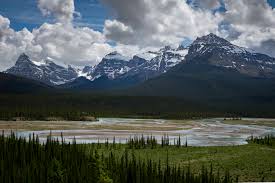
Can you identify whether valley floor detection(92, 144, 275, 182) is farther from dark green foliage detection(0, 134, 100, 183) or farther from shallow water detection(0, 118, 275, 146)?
shallow water detection(0, 118, 275, 146)

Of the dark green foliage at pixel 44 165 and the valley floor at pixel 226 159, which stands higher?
the dark green foliage at pixel 44 165

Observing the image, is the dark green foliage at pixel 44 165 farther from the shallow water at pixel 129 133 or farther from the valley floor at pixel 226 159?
the shallow water at pixel 129 133

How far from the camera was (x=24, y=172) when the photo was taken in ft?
139

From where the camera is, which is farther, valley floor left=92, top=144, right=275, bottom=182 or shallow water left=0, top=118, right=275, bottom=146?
shallow water left=0, top=118, right=275, bottom=146

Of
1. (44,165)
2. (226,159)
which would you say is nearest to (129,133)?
(226,159)

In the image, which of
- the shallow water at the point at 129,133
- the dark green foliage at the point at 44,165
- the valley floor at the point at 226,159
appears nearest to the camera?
the dark green foliage at the point at 44,165

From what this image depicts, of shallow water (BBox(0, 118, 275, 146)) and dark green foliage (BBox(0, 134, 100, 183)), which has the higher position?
dark green foliage (BBox(0, 134, 100, 183))

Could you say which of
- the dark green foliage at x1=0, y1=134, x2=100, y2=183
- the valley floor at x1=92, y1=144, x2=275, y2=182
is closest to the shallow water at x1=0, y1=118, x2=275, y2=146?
the valley floor at x1=92, y1=144, x2=275, y2=182

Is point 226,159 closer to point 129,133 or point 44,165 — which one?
point 44,165

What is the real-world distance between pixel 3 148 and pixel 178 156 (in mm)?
27314

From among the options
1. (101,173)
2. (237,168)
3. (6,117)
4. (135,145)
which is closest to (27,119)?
(6,117)

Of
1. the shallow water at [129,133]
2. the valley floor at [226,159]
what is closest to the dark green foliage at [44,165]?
the valley floor at [226,159]

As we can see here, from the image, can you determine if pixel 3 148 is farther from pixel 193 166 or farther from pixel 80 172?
pixel 193 166

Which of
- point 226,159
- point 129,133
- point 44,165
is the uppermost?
point 44,165
